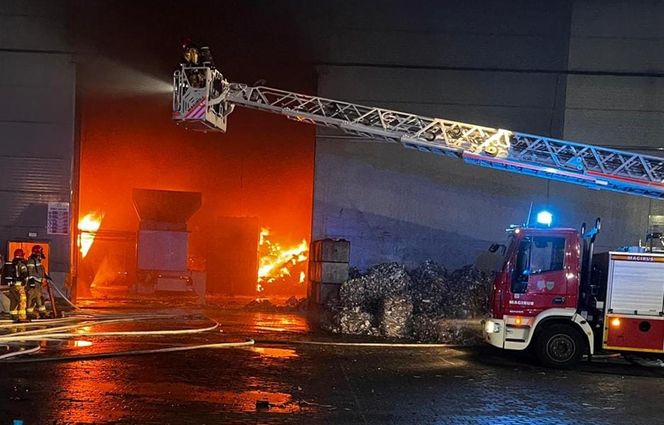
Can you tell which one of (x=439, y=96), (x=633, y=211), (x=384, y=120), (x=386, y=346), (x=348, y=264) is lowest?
(x=386, y=346)

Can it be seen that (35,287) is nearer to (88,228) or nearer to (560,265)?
(88,228)

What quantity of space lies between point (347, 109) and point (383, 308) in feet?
13.7

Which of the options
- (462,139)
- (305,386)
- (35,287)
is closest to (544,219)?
(462,139)

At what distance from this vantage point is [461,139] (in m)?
9.96

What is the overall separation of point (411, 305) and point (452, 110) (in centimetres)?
526

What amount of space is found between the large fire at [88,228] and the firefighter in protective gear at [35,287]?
23.2ft

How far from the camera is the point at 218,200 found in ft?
65.0

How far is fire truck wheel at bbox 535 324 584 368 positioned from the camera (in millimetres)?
8922

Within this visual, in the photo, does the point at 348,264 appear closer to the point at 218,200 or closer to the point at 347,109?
the point at 347,109

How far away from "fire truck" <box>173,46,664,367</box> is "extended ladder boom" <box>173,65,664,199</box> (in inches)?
0.7

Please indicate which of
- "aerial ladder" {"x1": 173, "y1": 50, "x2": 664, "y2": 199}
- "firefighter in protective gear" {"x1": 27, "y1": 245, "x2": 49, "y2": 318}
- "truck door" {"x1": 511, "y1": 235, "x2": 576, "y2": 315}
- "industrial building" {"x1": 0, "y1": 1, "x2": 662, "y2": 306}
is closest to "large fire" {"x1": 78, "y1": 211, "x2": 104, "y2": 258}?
"industrial building" {"x1": 0, "y1": 1, "x2": 662, "y2": 306}

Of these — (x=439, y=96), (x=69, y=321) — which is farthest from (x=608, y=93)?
(x=69, y=321)

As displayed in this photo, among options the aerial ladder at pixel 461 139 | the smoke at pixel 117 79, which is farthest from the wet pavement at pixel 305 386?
the smoke at pixel 117 79

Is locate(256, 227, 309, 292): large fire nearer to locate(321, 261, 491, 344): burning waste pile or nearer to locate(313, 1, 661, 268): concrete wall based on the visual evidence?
locate(313, 1, 661, 268): concrete wall
